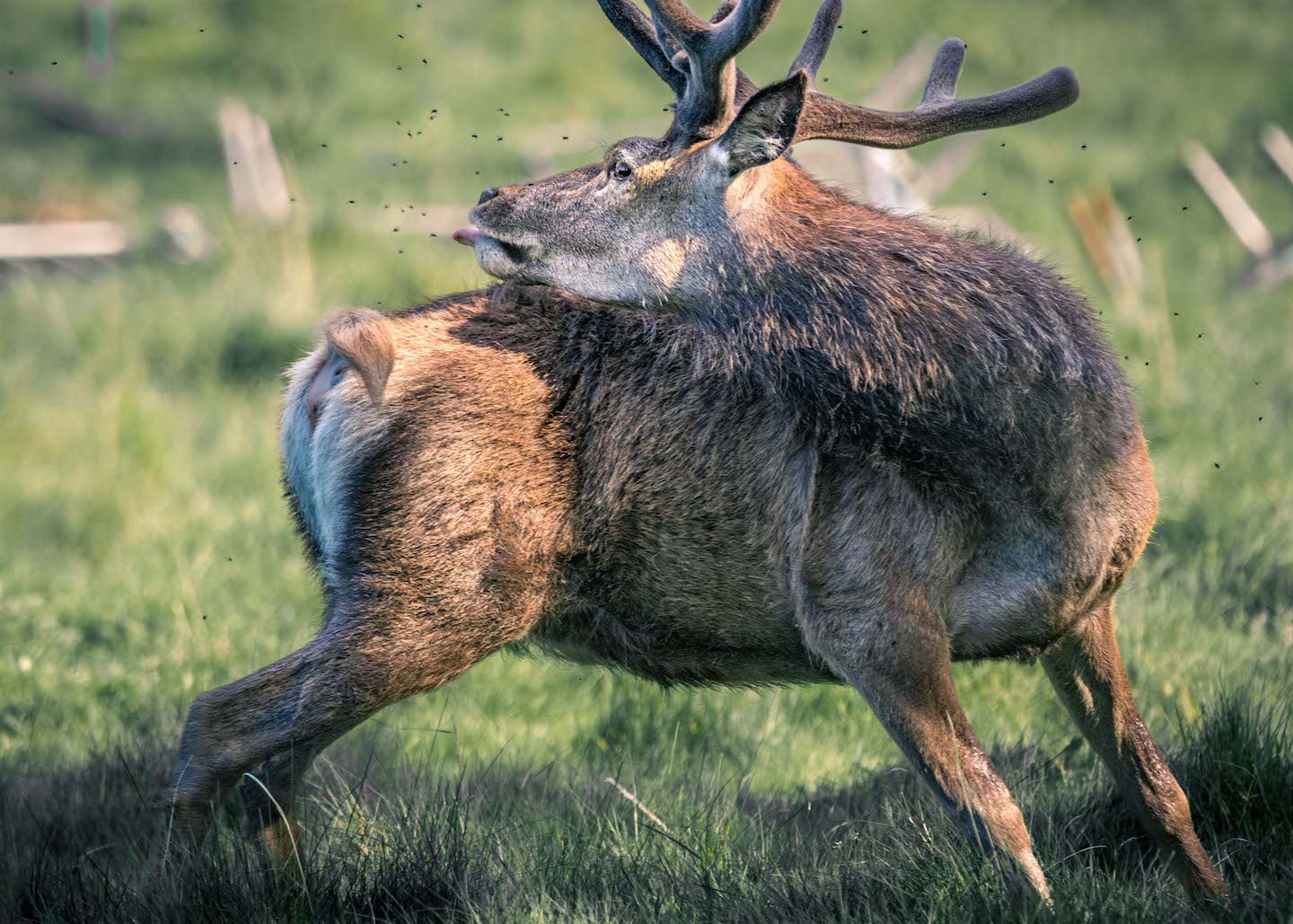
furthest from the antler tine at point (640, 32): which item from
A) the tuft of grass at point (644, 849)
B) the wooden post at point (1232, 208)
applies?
the wooden post at point (1232, 208)

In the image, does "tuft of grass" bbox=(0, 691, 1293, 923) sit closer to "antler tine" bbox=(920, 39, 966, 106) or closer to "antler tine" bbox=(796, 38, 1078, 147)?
"antler tine" bbox=(796, 38, 1078, 147)

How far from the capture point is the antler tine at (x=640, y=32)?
4.36m

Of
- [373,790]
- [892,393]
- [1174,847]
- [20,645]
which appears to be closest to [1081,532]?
[892,393]

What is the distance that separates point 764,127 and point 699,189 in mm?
285

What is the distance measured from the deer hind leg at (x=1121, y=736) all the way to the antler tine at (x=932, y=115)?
1417mm

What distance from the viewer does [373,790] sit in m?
4.24

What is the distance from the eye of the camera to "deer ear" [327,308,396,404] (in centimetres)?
387

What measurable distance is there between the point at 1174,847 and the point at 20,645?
4551mm

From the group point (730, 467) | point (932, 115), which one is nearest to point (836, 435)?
point (730, 467)

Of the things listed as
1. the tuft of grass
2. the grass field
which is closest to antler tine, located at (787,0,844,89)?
the grass field

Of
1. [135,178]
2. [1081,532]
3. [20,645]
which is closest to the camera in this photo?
[1081,532]

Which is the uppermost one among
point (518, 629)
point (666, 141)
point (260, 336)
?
point (666, 141)

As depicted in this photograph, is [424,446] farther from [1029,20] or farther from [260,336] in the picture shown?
[1029,20]

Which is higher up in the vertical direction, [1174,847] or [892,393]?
[892,393]
